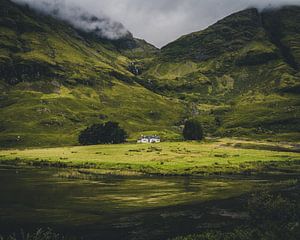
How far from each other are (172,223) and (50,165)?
4086 inches

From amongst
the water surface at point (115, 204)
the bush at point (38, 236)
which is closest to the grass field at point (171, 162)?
the water surface at point (115, 204)

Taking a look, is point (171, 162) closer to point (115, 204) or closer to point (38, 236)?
point (115, 204)

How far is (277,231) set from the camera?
63469 millimetres

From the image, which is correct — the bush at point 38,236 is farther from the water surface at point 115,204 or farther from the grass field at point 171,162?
the grass field at point 171,162

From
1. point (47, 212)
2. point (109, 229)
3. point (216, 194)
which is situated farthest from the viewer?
point (216, 194)

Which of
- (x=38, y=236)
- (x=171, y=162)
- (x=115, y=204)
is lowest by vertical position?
(x=38, y=236)

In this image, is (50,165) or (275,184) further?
(50,165)

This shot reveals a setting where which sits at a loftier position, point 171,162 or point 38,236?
point 171,162

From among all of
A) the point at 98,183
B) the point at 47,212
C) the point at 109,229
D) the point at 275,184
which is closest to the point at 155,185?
the point at 98,183

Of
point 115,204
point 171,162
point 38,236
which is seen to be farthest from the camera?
point 171,162

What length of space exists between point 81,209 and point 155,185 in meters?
34.6

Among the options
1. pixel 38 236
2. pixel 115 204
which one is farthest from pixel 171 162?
pixel 38 236

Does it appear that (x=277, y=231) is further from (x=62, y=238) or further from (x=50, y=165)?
(x=50, y=165)

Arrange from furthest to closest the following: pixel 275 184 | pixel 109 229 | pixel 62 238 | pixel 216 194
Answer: pixel 275 184 < pixel 216 194 < pixel 109 229 < pixel 62 238
